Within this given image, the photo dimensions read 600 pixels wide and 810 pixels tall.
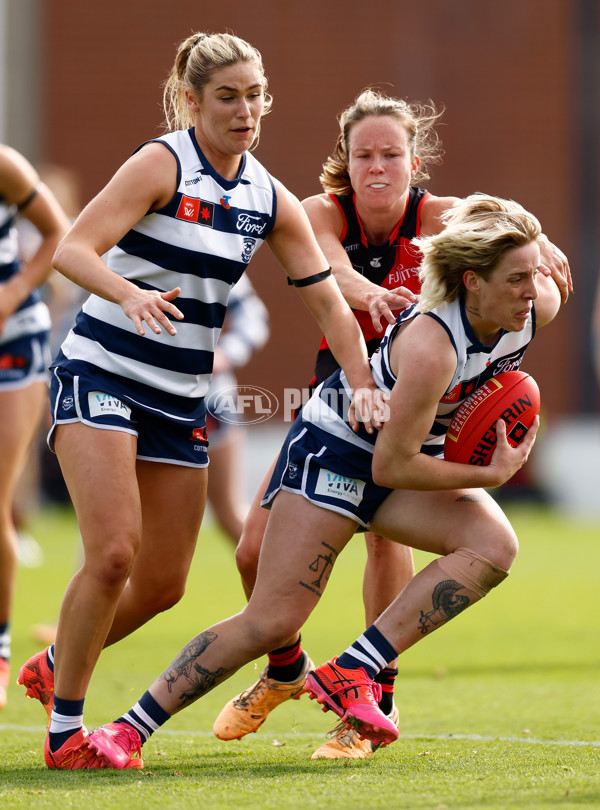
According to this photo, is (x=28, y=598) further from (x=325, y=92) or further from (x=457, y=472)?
(x=325, y=92)

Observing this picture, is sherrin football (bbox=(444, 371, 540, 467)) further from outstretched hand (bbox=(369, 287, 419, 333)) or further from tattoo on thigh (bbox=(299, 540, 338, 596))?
tattoo on thigh (bbox=(299, 540, 338, 596))

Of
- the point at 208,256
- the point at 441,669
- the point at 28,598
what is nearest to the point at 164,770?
the point at 208,256

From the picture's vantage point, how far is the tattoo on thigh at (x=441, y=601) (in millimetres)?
3977

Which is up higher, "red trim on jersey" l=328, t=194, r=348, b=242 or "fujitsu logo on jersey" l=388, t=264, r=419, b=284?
"red trim on jersey" l=328, t=194, r=348, b=242

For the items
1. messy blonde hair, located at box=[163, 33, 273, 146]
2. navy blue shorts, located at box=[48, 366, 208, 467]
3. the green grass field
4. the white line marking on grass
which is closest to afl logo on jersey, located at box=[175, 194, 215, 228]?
messy blonde hair, located at box=[163, 33, 273, 146]

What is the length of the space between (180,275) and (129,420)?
50 cm

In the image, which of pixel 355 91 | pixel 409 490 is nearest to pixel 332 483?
pixel 409 490

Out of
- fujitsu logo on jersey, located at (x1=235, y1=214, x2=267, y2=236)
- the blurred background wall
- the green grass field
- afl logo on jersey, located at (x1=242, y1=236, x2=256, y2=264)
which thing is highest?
the blurred background wall

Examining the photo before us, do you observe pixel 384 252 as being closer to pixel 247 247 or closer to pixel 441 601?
pixel 247 247

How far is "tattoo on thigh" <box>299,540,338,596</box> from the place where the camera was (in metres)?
4.01

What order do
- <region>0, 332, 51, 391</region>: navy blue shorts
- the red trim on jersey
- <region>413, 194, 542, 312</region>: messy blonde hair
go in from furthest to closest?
<region>0, 332, 51, 391</region>: navy blue shorts, the red trim on jersey, <region>413, 194, 542, 312</region>: messy blonde hair

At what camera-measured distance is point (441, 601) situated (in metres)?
3.98

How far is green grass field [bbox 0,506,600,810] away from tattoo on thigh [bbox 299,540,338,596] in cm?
57

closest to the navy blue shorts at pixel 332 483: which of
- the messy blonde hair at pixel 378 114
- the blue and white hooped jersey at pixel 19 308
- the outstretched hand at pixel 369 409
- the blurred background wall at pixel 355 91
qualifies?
the outstretched hand at pixel 369 409
